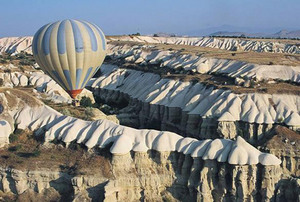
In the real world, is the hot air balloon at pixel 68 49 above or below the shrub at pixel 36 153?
above

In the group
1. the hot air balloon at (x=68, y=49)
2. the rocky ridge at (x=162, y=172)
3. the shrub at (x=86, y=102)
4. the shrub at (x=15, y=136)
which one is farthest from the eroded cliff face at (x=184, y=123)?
the shrub at (x=15, y=136)

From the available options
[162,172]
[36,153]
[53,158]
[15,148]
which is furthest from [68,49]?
[162,172]

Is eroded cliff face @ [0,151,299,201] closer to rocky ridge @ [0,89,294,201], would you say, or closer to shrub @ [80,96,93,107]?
rocky ridge @ [0,89,294,201]

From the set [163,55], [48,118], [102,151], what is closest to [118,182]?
[102,151]

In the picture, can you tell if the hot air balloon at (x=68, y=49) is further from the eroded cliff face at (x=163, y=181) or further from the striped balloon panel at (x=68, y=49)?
the eroded cliff face at (x=163, y=181)

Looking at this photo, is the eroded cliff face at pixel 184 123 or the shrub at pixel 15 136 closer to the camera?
the shrub at pixel 15 136

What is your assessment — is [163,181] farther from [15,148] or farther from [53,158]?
[15,148]

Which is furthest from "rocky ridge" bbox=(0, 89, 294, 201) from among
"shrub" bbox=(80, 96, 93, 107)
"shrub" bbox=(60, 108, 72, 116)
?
"shrub" bbox=(80, 96, 93, 107)
